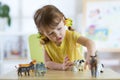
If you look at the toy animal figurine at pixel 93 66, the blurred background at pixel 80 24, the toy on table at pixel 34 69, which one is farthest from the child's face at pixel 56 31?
the blurred background at pixel 80 24

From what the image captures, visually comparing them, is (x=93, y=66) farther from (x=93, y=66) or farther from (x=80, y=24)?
(x=80, y=24)

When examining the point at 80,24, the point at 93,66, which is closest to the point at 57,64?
the point at 93,66

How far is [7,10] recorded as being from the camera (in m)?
3.22

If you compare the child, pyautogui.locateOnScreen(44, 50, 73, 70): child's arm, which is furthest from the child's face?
pyautogui.locateOnScreen(44, 50, 73, 70): child's arm

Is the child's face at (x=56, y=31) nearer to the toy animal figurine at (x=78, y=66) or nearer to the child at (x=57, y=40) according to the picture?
the child at (x=57, y=40)

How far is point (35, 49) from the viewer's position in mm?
1826

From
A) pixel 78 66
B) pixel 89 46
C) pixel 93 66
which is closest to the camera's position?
pixel 93 66

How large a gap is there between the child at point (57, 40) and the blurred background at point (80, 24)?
1503 millimetres

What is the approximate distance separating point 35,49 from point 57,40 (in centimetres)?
39

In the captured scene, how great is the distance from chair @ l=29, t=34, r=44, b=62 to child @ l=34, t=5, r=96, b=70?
18 cm

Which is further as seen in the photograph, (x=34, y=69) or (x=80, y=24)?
(x=80, y=24)

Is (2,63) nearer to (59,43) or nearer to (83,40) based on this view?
(59,43)

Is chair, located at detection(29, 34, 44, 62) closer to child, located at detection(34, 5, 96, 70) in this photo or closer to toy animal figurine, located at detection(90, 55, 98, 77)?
child, located at detection(34, 5, 96, 70)

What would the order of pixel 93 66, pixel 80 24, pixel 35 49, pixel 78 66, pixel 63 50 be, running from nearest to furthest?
1. pixel 93 66
2. pixel 78 66
3. pixel 63 50
4. pixel 35 49
5. pixel 80 24
